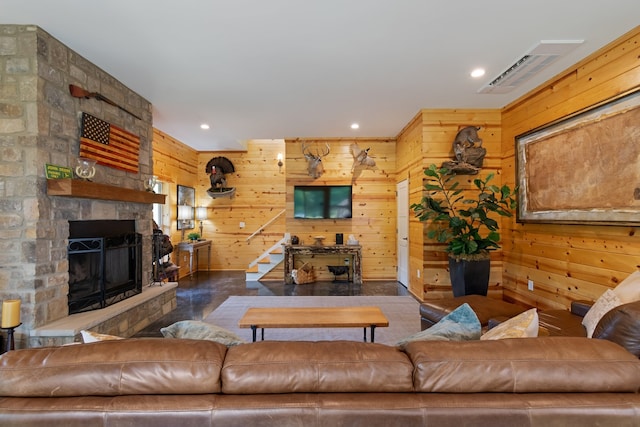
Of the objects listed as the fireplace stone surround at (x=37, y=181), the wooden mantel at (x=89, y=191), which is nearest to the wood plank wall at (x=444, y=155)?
the wooden mantel at (x=89, y=191)

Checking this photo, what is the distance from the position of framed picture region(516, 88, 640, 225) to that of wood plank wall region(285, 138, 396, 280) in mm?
2663

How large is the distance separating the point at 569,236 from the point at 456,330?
2.82 meters

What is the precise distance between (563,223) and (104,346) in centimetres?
405

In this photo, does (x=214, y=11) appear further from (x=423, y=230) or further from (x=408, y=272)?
(x=408, y=272)

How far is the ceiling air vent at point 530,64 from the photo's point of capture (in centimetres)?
281

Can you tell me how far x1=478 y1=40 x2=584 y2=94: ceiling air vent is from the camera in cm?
281

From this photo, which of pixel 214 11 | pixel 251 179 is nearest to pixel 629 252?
pixel 214 11

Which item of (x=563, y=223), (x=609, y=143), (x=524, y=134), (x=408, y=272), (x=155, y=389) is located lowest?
(x=408, y=272)

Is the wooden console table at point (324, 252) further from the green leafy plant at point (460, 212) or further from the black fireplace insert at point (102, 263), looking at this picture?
the black fireplace insert at point (102, 263)

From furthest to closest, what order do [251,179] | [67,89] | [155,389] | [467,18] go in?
1. [251,179]
2. [67,89]
3. [467,18]
4. [155,389]

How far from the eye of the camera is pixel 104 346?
3.50ft

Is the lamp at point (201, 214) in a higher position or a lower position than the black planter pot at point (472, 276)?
higher

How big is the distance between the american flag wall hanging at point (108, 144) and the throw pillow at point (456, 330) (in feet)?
11.2

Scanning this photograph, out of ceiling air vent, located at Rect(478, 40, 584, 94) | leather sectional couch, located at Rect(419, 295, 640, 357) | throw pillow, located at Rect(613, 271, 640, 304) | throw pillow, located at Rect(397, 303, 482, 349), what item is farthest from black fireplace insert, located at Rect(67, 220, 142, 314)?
ceiling air vent, located at Rect(478, 40, 584, 94)
